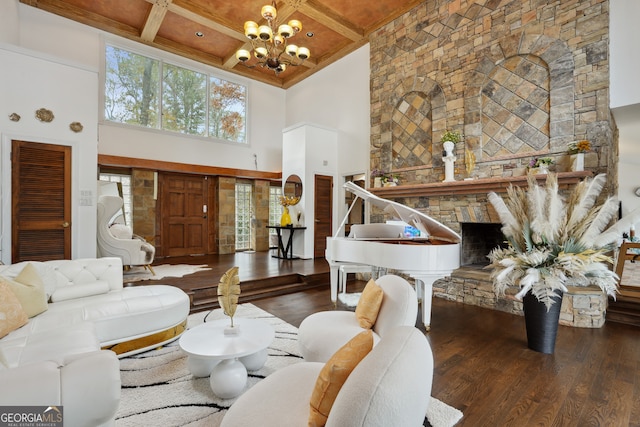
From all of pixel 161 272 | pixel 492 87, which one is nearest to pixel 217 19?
pixel 161 272

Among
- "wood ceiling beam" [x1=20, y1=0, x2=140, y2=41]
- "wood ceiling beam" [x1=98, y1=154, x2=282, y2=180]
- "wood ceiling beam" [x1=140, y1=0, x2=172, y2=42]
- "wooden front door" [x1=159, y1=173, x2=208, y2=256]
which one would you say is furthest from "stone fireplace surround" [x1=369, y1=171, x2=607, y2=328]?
"wood ceiling beam" [x1=20, y1=0, x2=140, y2=41]

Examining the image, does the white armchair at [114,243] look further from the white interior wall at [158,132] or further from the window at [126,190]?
the window at [126,190]

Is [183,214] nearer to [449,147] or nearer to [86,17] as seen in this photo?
[86,17]

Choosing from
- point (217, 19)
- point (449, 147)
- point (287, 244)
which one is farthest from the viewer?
point (287, 244)

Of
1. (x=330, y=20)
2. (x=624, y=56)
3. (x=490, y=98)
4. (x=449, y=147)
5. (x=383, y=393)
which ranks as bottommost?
(x=383, y=393)

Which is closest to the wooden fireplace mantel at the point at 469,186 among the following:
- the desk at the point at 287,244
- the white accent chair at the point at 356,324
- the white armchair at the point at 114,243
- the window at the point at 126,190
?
the desk at the point at 287,244

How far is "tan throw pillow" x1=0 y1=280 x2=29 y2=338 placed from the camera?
1.99 m

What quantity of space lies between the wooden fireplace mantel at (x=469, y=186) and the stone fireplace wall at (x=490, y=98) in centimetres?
10

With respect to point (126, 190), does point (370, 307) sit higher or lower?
lower

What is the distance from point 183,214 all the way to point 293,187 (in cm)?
294

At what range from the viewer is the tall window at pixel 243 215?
851 cm

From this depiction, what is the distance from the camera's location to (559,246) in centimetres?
261

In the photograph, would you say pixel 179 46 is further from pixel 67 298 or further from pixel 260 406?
pixel 260 406

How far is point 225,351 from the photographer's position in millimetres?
1898
